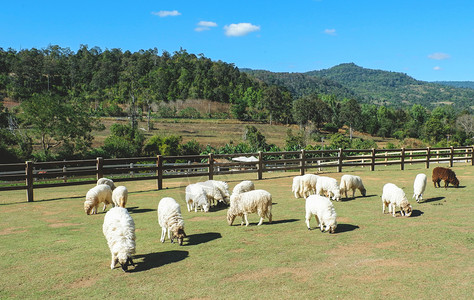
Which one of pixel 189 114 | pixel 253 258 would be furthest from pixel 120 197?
pixel 189 114

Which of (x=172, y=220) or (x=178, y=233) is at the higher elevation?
(x=172, y=220)

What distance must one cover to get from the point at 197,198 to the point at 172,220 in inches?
127

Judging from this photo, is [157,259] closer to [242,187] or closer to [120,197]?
[120,197]

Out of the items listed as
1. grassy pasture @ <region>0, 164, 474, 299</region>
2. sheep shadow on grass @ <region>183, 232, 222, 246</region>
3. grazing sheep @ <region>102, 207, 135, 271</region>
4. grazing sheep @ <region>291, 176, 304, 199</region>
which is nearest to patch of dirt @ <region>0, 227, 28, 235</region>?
grassy pasture @ <region>0, 164, 474, 299</region>

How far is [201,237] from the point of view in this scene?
8.48 meters

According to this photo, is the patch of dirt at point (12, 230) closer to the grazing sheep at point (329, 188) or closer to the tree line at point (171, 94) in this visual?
the grazing sheep at point (329, 188)

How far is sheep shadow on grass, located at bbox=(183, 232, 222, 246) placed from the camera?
8.10 metres

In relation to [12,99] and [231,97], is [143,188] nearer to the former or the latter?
[12,99]

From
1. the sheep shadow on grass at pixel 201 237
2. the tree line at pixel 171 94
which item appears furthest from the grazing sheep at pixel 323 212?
Answer: the tree line at pixel 171 94

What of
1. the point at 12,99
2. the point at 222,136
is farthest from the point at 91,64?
the point at 222,136

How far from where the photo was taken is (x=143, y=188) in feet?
54.1

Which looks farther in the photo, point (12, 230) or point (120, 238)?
point (12, 230)

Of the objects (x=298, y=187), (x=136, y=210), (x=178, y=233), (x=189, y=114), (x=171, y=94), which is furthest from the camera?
(x=171, y=94)

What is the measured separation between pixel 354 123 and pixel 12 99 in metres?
106
